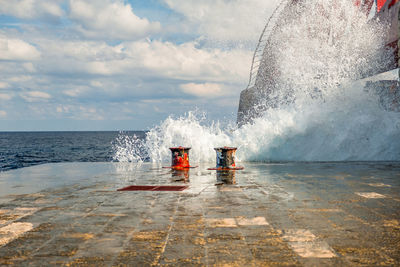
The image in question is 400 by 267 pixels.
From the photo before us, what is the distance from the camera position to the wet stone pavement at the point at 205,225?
3490 millimetres

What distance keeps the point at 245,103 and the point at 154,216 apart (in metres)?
37.5

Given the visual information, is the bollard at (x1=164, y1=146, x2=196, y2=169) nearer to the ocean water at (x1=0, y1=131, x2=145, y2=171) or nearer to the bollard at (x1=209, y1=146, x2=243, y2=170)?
the bollard at (x1=209, y1=146, x2=243, y2=170)

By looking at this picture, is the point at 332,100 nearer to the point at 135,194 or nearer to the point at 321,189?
the point at 321,189

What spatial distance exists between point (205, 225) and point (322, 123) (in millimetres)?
16114

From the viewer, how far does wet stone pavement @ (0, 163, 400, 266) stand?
349cm

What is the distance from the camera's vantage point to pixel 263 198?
21.7ft

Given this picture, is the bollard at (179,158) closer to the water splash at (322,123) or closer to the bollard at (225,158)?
the bollard at (225,158)

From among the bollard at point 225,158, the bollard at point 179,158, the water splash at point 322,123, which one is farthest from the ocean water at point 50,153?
the bollard at point 225,158

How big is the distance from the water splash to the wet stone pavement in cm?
1051

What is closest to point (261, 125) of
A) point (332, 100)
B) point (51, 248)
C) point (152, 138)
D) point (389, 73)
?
point (332, 100)

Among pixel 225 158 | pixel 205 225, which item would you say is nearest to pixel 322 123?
pixel 225 158

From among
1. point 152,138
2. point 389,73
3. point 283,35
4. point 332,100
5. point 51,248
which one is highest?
point 283,35

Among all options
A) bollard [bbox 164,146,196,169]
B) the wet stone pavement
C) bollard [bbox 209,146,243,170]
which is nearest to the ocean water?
bollard [bbox 164,146,196,169]

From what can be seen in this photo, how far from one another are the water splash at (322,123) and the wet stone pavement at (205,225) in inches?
414
